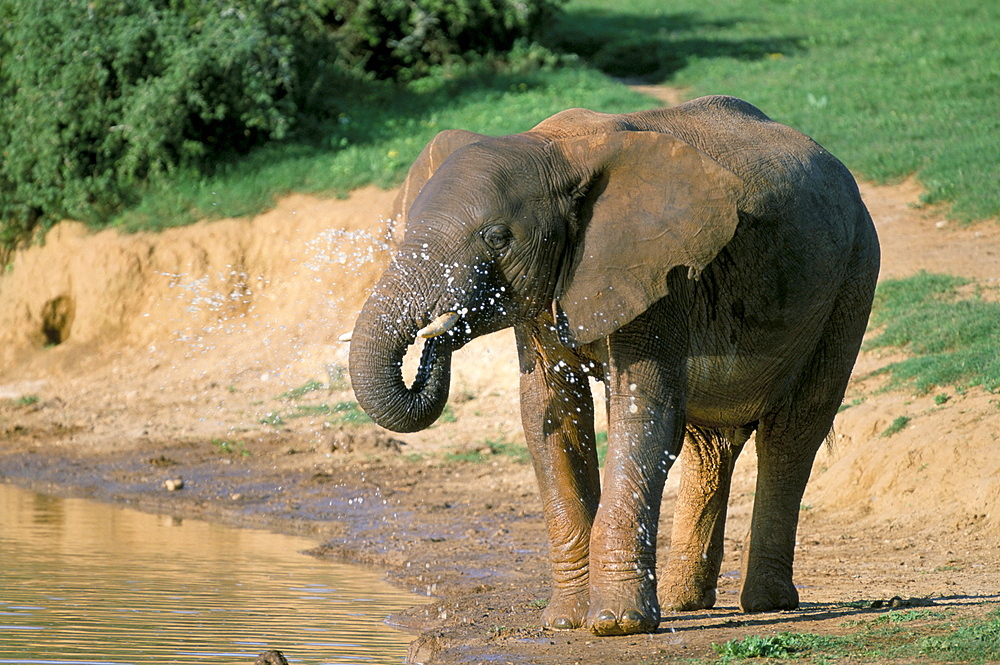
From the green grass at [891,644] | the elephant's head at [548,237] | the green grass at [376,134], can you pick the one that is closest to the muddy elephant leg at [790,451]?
the green grass at [891,644]

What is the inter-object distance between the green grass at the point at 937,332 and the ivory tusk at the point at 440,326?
19.1ft

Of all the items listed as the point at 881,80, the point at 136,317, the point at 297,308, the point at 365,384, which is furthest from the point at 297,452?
the point at 881,80

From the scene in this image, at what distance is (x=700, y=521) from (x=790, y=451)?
1.95ft

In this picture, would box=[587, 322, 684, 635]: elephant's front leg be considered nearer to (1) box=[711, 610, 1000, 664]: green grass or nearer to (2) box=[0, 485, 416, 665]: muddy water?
(1) box=[711, 610, 1000, 664]: green grass

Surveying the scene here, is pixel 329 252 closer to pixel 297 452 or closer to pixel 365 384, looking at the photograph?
pixel 297 452

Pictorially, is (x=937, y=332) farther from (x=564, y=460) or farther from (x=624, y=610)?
(x=624, y=610)

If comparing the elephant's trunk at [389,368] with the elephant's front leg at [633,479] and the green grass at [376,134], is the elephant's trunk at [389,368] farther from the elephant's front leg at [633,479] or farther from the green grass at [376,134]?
the green grass at [376,134]

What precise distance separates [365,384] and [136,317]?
1237cm

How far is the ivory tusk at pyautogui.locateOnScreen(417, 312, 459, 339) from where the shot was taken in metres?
5.63

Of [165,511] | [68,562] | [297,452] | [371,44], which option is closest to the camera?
[68,562]

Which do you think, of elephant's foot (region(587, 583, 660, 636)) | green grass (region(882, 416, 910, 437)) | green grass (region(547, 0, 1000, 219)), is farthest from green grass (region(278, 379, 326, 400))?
elephant's foot (region(587, 583, 660, 636))

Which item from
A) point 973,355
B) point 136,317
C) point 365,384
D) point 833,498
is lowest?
point 136,317

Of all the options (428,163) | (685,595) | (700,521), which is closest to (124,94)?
(428,163)

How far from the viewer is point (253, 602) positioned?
816 centimetres
